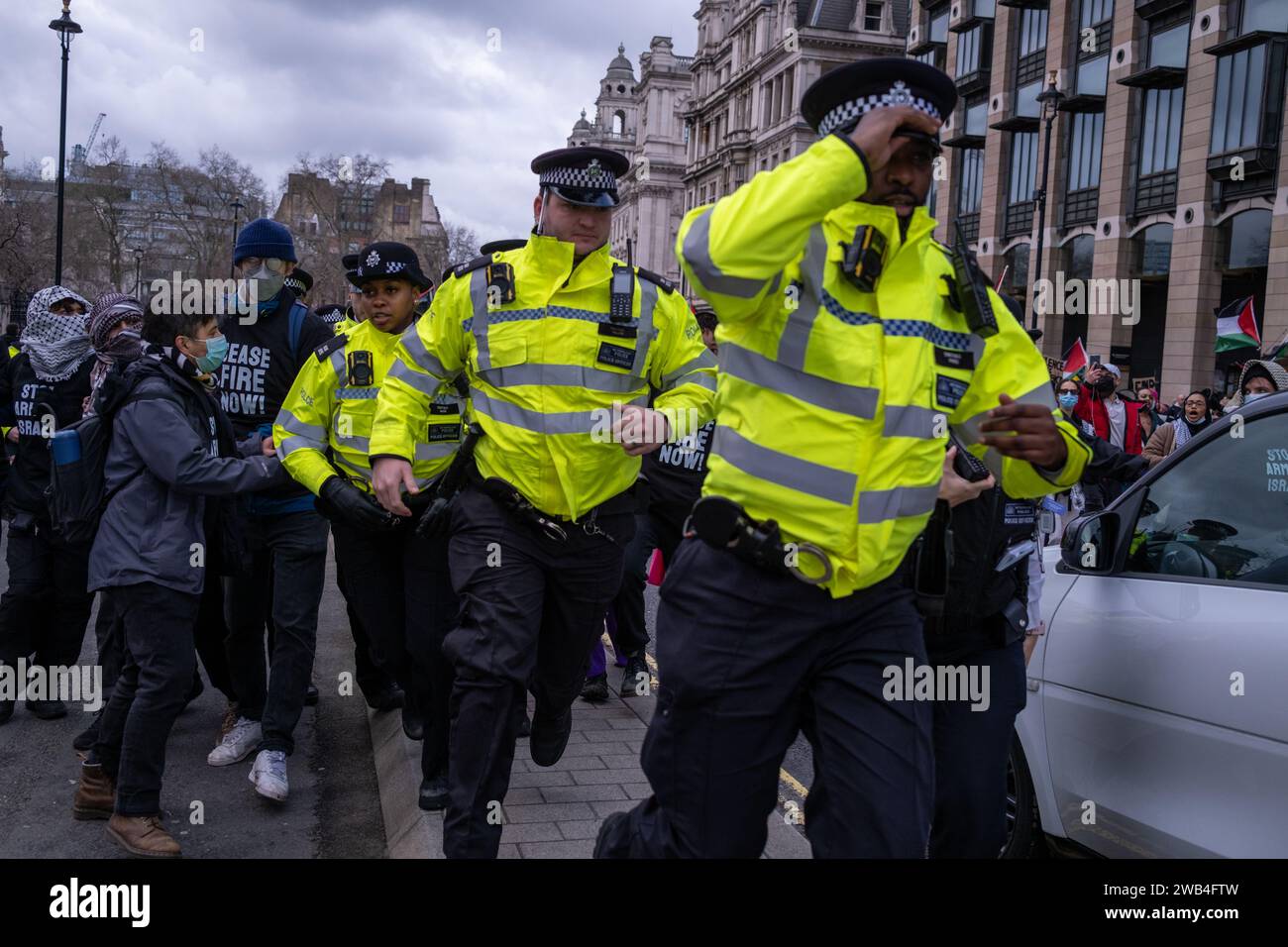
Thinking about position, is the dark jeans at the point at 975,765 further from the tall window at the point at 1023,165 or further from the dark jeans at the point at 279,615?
the tall window at the point at 1023,165

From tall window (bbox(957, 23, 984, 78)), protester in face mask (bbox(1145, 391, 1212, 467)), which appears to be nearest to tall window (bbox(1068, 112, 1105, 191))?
tall window (bbox(957, 23, 984, 78))

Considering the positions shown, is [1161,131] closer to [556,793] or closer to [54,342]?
[54,342]

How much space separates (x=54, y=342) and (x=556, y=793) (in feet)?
12.4

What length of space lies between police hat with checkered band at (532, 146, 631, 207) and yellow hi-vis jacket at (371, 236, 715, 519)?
0.18 m

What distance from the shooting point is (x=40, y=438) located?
615cm

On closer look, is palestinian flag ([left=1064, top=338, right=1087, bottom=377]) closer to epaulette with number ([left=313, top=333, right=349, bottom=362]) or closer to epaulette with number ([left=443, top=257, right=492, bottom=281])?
epaulette with number ([left=313, top=333, right=349, bottom=362])

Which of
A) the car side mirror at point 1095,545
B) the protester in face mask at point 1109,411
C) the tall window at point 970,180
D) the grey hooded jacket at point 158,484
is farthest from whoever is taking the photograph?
the tall window at point 970,180

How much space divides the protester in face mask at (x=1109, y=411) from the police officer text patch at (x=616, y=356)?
9155mm

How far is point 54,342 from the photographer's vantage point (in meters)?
6.20

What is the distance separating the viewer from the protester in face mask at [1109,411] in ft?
39.6

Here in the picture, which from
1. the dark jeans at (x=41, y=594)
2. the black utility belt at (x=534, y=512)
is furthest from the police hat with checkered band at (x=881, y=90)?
the dark jeans at (x=41, y=594)

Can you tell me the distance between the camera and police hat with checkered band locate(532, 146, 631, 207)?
4012 mm

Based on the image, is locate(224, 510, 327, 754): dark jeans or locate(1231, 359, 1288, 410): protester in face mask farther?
locate(1231, 359, 1288, 410): protester in face mask
